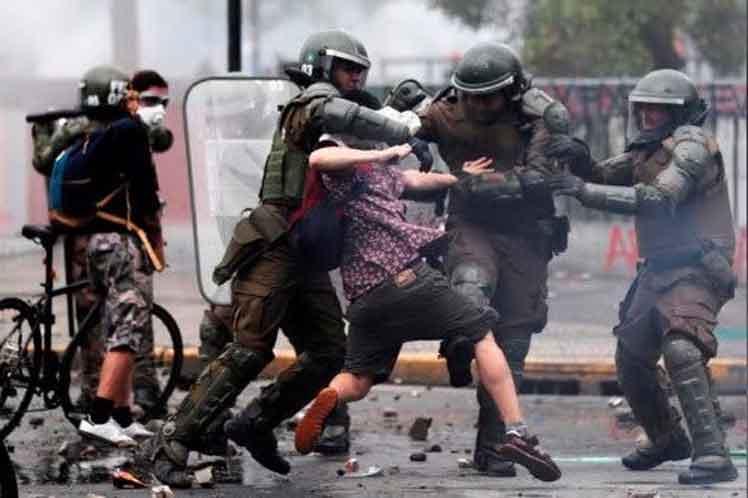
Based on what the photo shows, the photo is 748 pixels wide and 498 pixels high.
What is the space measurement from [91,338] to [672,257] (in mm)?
2917

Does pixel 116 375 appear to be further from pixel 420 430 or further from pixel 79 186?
pixel 420 430

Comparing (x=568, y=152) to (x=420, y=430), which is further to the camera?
(x=420, y=430)

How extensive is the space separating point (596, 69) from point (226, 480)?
41.8 feet

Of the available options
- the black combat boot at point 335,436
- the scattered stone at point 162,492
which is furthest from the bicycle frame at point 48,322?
the scattered stone at point 162,492

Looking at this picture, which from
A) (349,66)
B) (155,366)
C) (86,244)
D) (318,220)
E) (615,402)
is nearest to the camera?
(318,220)

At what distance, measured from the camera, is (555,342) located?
44.4 ft

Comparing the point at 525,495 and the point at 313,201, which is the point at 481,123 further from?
the point at 525,495

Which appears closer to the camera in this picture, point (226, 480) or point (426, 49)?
point (226, 480)

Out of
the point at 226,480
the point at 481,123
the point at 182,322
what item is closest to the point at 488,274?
the point at 481,123

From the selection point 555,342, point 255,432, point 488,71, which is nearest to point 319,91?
point 488,71

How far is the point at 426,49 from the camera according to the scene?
34.5 metres

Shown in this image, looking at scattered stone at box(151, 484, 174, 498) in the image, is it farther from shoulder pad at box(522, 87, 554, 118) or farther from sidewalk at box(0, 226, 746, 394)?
sidewalk at box(0, 226, 746, 394)

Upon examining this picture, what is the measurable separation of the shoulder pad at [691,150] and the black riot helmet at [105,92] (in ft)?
8.24

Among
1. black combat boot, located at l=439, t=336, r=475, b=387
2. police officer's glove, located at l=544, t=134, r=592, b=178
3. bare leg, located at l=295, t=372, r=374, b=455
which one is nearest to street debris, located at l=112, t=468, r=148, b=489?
bare leg, located at l=295, t=372, r=374, b=455
